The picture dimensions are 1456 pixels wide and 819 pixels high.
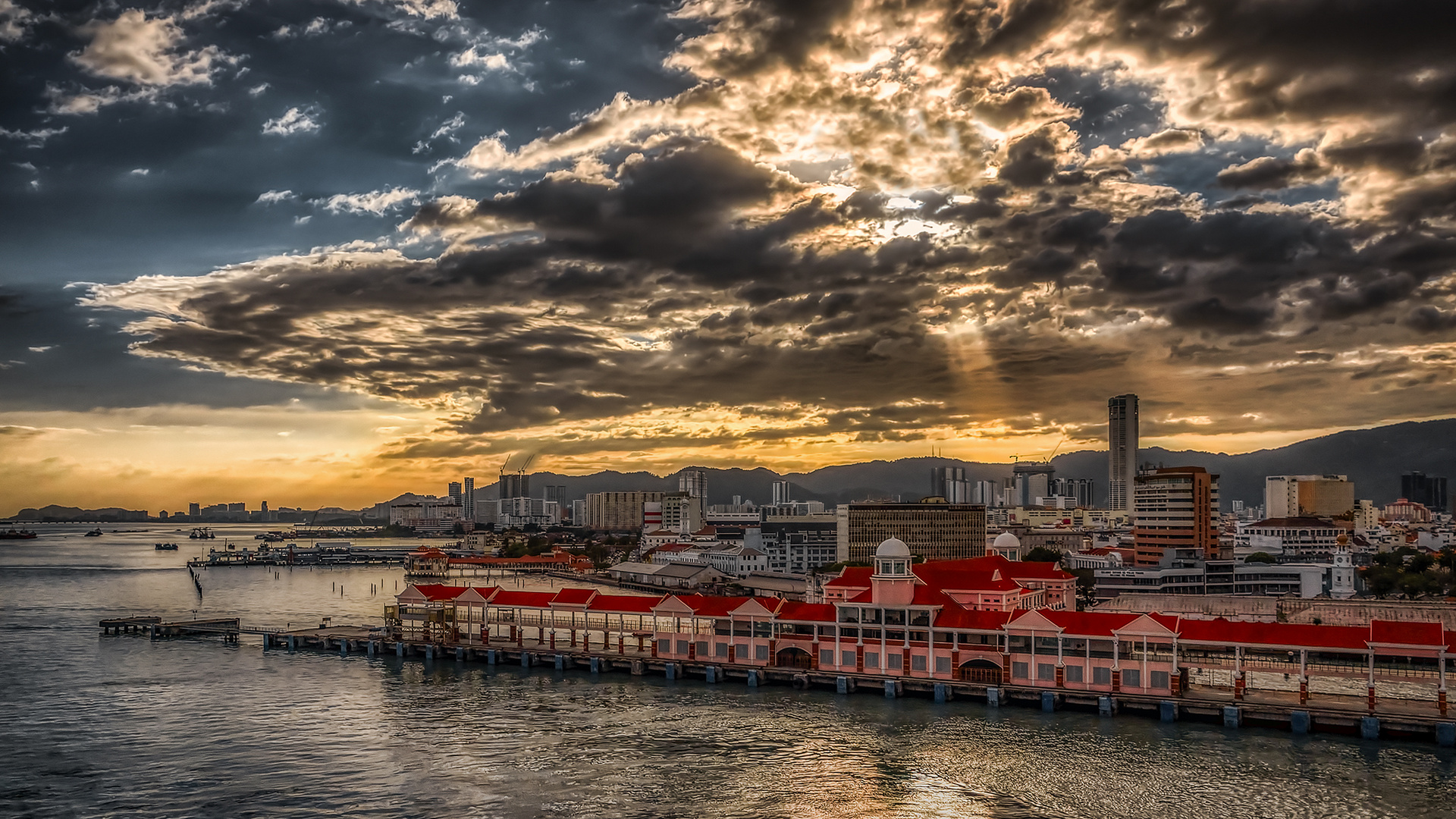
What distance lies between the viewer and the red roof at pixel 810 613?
5522 cm

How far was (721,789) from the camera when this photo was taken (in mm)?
34844

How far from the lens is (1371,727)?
4112 centimetres

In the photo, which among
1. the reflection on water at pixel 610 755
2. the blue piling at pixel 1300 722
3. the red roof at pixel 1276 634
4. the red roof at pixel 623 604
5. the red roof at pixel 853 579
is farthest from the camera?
the red roof at pixel 623 604

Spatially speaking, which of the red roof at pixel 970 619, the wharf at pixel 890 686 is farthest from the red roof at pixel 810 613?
the red roof at pixel 970 619

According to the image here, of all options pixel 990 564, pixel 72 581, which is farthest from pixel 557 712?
pixel 72 581

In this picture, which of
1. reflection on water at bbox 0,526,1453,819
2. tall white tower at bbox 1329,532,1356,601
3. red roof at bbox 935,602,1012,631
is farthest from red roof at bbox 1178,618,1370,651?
tall white tower at bbox 1329,532,1356,601

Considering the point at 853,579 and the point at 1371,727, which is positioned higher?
the point at 853,579

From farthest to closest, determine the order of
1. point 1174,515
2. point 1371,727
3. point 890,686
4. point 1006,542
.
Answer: point 1174,515 < point 1006,542 < point 890,686 < point 1371,727

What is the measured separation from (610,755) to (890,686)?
55.5ft

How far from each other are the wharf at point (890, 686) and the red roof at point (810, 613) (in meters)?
2.65

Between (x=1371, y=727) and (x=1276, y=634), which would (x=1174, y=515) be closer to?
(x=1276, y=634)

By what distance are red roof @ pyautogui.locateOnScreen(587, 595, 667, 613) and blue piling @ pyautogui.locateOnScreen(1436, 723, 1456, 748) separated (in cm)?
3783

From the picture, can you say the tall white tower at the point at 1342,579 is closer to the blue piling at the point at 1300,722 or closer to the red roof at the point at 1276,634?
the red roof at the point at 1276,634

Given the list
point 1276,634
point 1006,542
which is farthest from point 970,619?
point 1006,542
